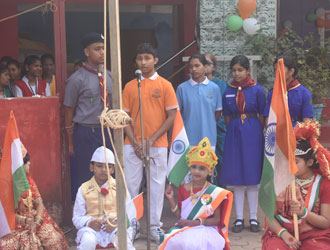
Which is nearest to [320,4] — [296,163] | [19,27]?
[19,27]

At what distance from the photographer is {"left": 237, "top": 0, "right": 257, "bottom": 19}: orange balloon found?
7113 millimetres

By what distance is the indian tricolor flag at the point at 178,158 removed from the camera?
473 cm

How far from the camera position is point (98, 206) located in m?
4.68

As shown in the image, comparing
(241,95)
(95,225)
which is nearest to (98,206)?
(95,225)

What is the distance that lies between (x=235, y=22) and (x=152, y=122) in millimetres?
2368

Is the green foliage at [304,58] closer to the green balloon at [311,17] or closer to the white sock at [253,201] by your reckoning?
the white sock at [253,201]

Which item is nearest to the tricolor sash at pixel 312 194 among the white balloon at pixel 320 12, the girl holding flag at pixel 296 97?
the girl holding flag at pixel 296 97

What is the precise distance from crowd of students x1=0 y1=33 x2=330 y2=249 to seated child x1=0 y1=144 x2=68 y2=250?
0.28 meters

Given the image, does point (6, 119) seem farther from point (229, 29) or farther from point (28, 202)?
point (229, 29)

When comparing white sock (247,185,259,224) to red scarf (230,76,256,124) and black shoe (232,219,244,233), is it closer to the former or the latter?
black shoe (232,219,244,233)

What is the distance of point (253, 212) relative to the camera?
579 centimetres

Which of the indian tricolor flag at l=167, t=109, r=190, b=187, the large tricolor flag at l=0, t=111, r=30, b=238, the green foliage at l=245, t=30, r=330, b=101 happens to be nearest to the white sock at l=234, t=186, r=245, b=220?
the indian tricolor flag at l=167, t=109, r=190, b=187

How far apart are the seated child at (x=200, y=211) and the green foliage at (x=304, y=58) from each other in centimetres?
276

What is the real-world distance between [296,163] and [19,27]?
7.81m
